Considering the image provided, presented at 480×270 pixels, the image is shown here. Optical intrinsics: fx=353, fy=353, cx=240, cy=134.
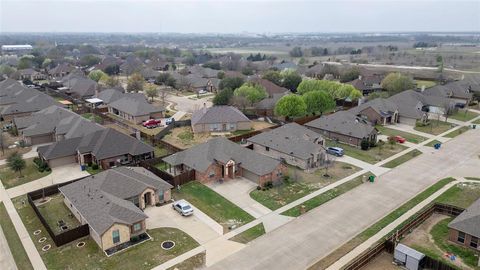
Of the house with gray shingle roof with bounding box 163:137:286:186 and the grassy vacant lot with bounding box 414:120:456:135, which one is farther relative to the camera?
the grassy vacant lot with bounding box 414:120:456:135

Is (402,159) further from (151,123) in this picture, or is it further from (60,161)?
(60,161)

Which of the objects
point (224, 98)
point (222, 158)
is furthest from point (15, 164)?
point (224, 98)

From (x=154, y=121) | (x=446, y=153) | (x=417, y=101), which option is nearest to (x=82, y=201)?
(x=154, y=121)

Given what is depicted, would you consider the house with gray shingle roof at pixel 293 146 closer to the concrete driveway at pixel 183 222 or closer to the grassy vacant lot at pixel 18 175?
the concrete driveway at pixel 183 222

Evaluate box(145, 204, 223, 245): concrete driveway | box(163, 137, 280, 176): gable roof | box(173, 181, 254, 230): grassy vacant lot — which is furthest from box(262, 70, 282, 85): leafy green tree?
box(145, 204, 223, 245): concrete driveway

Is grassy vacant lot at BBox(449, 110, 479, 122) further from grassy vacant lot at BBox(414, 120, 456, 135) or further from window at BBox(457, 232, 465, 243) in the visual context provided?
window at BBox(457, 232, 465, 243)

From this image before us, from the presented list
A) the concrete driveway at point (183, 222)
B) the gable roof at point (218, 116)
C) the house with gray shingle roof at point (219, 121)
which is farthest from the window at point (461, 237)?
the gable roof at point (218, 116)
